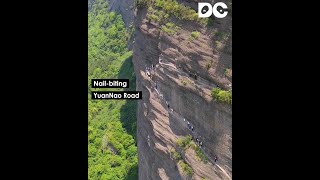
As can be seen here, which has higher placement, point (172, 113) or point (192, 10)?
point (192, 10)

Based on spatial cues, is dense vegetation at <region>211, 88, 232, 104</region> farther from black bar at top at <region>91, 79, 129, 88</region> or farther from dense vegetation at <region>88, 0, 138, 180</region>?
dense vegetation at <region>88, 0, 138, 180</region>

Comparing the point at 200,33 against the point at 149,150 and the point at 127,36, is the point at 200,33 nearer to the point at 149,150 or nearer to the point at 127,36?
the point at 149,150

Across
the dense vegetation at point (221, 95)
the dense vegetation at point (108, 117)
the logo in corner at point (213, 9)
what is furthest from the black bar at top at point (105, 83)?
the logo in corner at point (213, 9)

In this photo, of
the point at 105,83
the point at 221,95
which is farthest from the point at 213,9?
the point at 105,83

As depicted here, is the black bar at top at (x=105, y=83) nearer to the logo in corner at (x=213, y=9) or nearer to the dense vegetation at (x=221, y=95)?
the dense vegetation at (x=221, y=95)

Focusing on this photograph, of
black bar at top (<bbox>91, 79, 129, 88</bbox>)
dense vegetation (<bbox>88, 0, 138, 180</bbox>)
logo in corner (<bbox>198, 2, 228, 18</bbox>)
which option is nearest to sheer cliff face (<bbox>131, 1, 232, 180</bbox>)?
logo in corner (<bbox>198, 2, 228, 18</bbox>)

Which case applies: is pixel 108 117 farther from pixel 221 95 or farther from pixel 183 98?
pixel 221 95
